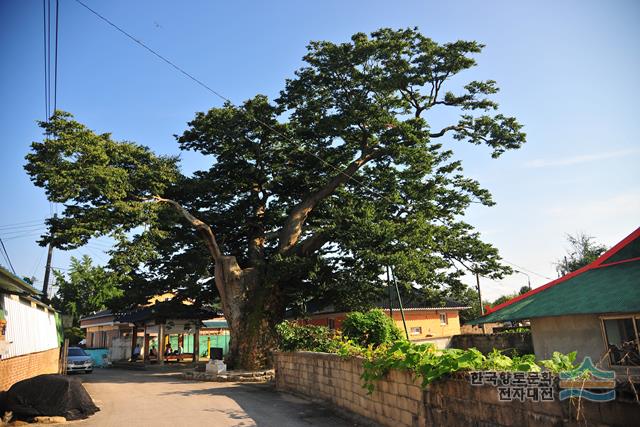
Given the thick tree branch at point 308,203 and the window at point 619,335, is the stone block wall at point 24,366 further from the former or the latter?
the window at point 619,335

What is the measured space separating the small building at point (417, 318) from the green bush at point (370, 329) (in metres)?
17.0

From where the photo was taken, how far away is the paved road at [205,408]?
32.8 feet

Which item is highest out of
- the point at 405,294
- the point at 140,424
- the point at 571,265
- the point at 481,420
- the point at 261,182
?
the point at 261,182

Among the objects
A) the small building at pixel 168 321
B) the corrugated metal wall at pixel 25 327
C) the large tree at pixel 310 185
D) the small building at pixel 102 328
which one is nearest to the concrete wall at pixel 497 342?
the large tree at pixel 310 185

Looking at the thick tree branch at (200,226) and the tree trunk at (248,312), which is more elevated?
the thick tree branch at (200,226)

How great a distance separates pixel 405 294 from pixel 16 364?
16.1 meters

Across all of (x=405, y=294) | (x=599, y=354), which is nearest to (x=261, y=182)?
(x=405, y=294)

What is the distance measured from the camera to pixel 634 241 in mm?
11695

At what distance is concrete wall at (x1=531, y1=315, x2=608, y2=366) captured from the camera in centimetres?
1180

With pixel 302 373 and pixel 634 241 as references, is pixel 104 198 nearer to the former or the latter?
pixel 302 373

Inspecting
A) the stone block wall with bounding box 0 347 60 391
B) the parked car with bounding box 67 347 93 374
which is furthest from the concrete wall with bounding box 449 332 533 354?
the parked car with bounding box 67 347 93 374

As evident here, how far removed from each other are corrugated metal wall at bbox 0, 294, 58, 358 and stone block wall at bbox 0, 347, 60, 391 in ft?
0.57

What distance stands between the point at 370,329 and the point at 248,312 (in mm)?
10707

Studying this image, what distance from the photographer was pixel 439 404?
20.6 ft
